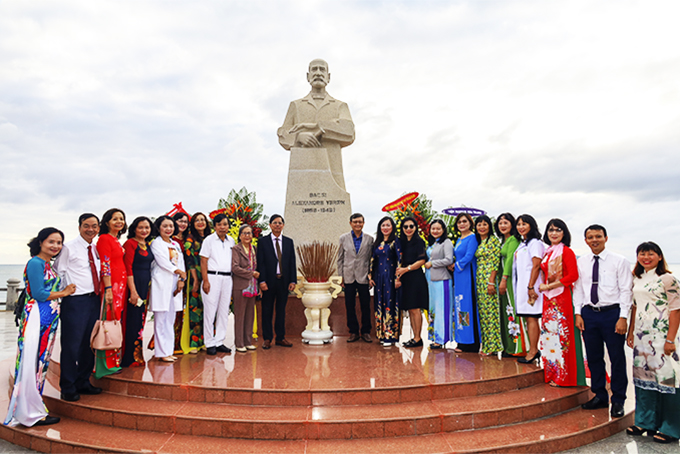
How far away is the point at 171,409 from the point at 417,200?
6.06 m

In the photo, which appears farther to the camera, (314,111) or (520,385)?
(314,111)

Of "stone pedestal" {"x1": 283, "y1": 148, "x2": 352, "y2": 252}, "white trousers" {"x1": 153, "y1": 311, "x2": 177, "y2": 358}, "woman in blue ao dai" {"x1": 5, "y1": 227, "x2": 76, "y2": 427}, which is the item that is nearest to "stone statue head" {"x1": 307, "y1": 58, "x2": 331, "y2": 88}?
"stone pedestal" {"x1": 283, "y1": 148, "x2": 352, "y2": 252}

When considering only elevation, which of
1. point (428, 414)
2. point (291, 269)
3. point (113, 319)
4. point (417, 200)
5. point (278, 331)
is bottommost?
point (428, 414)

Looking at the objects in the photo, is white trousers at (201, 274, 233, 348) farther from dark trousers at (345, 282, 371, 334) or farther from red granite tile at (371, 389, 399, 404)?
red granite tile at (371, 389, 399, 404)

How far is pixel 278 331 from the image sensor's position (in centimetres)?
534

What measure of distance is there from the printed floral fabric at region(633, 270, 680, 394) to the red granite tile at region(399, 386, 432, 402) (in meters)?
1.58

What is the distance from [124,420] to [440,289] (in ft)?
11.1

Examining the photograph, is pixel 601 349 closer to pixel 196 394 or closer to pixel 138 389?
pixel 196 394

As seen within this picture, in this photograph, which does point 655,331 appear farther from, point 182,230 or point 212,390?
point 182,230

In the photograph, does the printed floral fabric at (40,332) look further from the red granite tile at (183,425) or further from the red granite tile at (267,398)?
the red granite tile at (267,398)

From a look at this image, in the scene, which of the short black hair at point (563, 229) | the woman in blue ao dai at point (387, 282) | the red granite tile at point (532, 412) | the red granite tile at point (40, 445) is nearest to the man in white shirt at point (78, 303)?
the red granite tile at point (40, 445)

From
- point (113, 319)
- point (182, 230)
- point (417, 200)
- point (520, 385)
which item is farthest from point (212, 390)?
point (417, 200)

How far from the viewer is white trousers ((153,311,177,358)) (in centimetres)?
453

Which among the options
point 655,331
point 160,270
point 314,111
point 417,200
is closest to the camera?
point 655,331
